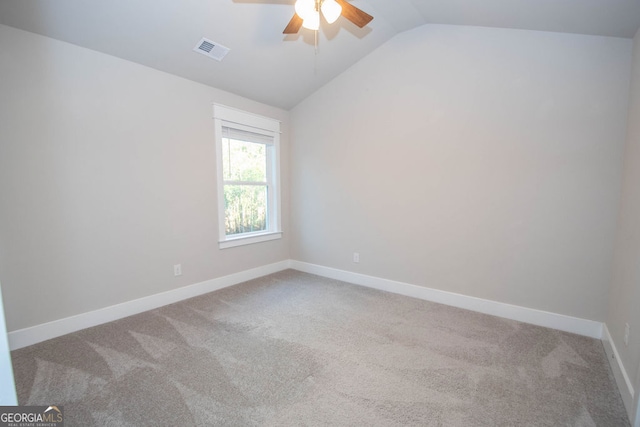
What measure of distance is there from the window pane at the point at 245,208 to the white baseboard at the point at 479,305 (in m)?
1.16

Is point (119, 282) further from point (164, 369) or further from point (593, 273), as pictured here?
point (593, 273)

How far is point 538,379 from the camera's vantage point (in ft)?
6.03

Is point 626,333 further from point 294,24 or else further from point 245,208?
point 245,208

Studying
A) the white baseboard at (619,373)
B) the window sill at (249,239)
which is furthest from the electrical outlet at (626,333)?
the window sill at (249,239)

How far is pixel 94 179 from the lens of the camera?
7.95 feet

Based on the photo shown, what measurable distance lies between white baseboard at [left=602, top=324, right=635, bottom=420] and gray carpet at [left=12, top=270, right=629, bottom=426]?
1.7 inches

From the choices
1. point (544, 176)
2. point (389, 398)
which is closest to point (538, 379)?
point (389, 398)

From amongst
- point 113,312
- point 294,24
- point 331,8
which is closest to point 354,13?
point 331,8

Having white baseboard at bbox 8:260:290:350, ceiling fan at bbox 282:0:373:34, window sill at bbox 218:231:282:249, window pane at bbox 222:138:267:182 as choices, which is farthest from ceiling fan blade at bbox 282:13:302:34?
white baseboard at bbox 8:260:290:350

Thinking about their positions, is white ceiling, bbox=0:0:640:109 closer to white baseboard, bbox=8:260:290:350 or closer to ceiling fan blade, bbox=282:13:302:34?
ceiling fan blade, bbox=282:13:302:34

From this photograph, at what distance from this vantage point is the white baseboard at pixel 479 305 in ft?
7.96

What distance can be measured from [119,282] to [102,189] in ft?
2.91

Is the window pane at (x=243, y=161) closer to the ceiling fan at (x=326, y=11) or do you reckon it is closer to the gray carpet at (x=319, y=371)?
the gray carpet at (x=319, y=371)

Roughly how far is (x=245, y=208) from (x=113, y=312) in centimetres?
182
